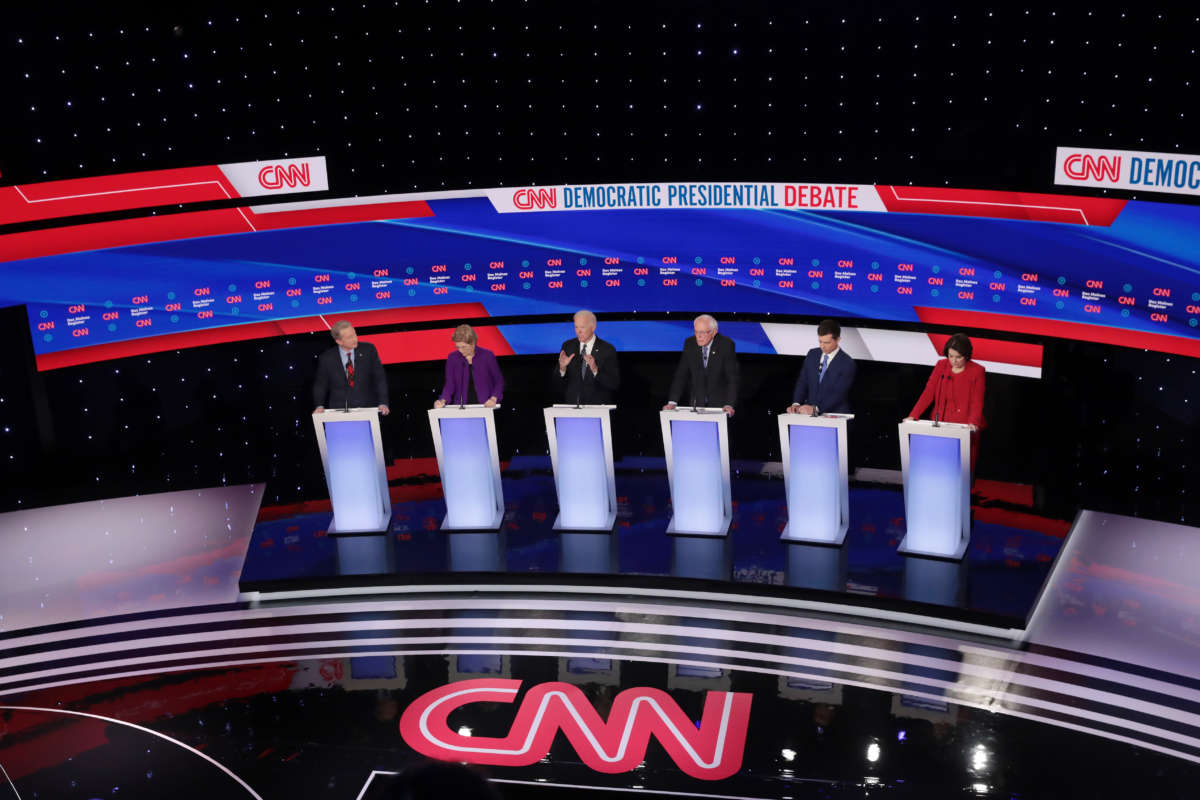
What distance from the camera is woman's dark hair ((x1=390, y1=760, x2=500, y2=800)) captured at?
1315 millimetres

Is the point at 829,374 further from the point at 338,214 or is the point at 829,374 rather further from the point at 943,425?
the point at 338,214

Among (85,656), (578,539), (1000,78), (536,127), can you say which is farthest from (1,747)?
(1000,78)

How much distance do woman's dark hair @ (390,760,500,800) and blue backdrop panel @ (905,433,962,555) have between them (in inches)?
203

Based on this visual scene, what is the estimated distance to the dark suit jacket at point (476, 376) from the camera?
7.19 meters

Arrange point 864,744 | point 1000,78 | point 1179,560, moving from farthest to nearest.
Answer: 1. point 1000,78
2. point 1179,560
3. point 864,744

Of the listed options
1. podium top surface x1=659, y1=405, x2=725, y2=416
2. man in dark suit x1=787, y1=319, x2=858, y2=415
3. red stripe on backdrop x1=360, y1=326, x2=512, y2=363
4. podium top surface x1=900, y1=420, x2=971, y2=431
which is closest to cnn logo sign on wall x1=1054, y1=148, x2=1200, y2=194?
man in dark suit x1=787, y1=319, x2=858, y2=415

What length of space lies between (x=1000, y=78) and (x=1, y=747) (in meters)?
7.08

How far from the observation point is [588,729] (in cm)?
490

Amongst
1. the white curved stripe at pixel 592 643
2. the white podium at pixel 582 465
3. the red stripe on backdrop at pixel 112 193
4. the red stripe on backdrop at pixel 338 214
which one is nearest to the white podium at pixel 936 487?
the white curved stripe at pixel 592 643

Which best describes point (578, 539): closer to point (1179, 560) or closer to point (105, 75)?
point (1179, 560)

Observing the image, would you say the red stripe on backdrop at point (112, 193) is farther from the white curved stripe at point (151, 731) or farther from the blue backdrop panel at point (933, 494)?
the blue backdrop panel at point (933, 494)

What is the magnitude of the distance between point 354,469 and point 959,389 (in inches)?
151

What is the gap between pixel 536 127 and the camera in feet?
27.5

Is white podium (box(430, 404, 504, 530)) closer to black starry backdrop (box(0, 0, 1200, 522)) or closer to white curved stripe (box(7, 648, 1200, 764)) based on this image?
white curved stripe (box(7, 648, 1200, 764))
